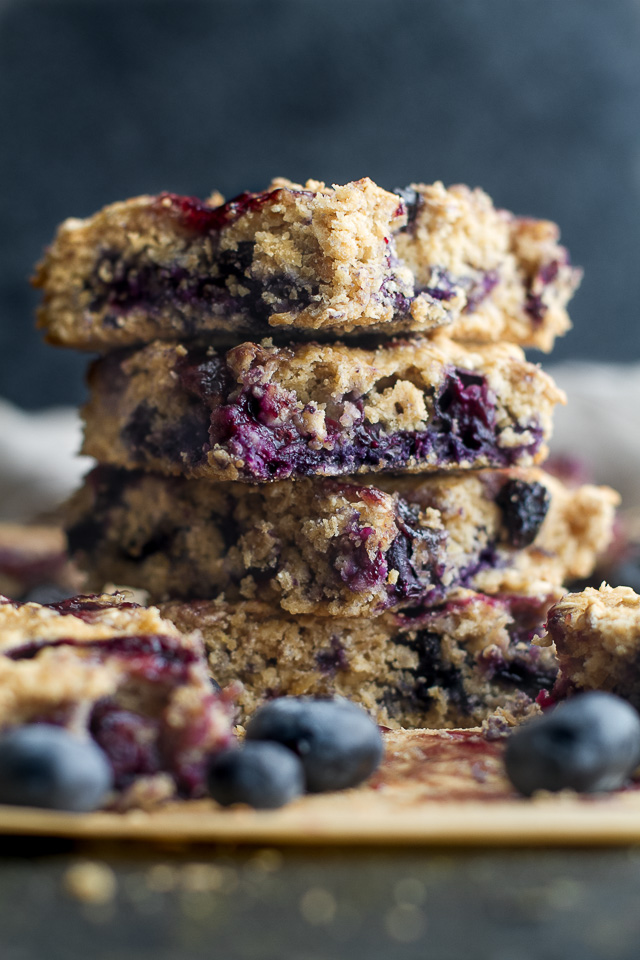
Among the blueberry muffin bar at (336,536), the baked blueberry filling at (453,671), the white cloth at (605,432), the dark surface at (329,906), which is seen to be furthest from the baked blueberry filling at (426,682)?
the white cloth at (605,432)

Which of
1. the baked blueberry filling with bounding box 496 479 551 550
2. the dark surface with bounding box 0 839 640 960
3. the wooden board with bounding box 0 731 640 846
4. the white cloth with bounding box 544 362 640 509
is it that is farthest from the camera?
the white cloth with bounding box 544 362 640 509

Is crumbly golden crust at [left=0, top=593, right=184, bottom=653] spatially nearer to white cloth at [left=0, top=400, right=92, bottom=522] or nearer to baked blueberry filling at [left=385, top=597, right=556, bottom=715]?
baked blueberry filling at [left=385, top=597, right=556, bottom=715]

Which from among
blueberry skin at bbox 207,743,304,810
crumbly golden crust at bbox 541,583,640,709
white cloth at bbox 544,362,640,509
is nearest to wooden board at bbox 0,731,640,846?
blueberry skin at bbox 207,743,304,810

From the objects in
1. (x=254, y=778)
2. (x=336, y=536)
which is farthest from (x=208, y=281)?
(x=254, y=778)

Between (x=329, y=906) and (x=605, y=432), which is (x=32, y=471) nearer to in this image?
(x=605, y=432)

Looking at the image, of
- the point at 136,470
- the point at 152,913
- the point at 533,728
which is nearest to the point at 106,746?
the point at 152,913

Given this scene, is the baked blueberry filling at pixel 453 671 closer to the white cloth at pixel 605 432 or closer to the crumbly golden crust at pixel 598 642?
the crumbly golden crust at pixel 598 642
